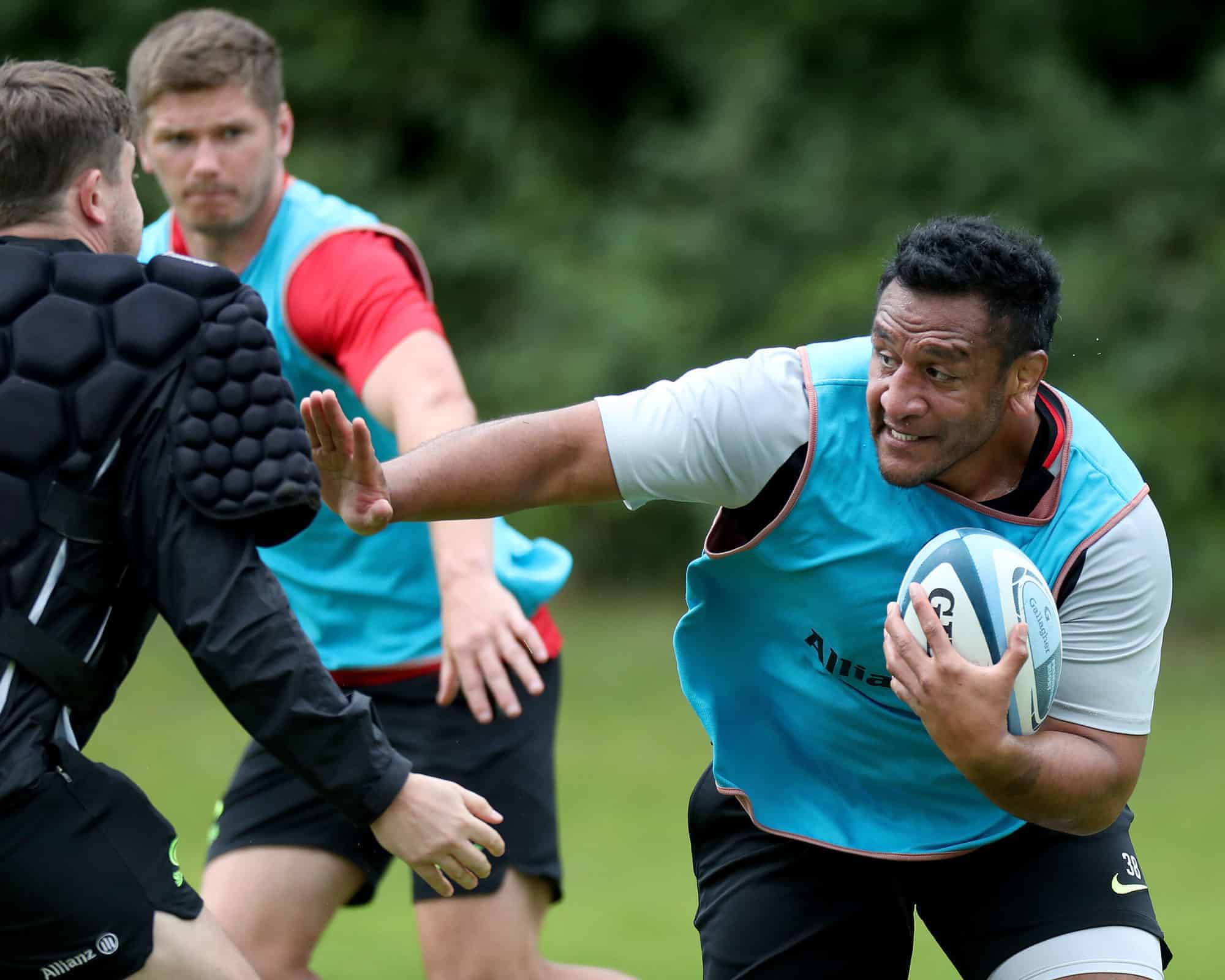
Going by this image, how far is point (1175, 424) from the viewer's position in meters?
12.2

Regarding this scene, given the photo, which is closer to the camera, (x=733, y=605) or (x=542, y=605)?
(x=733, y=605)

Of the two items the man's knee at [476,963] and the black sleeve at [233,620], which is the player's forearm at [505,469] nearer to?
the black sleeve at [233,620]

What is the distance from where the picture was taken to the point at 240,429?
2711 mm

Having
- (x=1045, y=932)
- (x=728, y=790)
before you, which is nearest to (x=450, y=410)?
(x=728, y=790)

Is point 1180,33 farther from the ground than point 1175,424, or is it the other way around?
point 1180,33

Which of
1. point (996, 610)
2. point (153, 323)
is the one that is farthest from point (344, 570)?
point (996, 610)

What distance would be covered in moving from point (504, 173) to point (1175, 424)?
608 cm

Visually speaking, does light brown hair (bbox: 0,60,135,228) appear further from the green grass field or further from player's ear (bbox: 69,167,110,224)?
the green grass field

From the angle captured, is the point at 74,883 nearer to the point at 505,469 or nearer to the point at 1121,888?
the point at 505,469

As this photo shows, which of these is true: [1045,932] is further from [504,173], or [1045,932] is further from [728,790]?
[504,173]

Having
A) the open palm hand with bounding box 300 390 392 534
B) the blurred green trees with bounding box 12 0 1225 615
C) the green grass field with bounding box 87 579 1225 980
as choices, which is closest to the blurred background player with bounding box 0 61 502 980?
the open palm hand with bounding box 300 390 392 534

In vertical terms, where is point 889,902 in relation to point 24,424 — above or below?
below

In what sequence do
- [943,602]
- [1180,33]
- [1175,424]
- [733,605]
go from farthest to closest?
[1180,33], [1175,424], [733,605], [943,602]

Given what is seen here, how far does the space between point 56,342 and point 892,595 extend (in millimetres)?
1640
